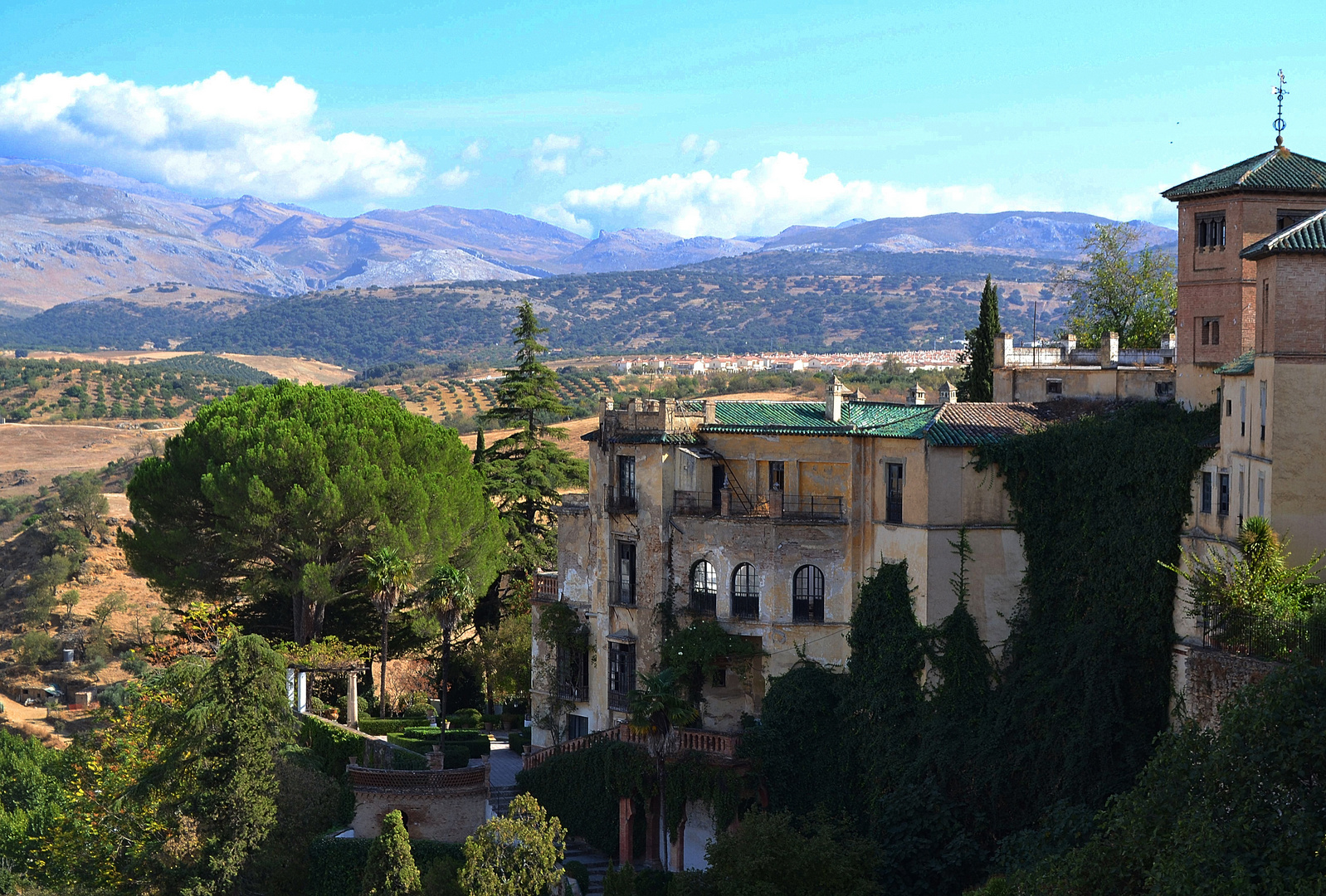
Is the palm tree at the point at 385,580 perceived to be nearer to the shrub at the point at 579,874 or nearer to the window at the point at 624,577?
the window at the point at 624,577

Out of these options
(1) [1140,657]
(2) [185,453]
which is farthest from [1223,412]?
(2) [185,453]

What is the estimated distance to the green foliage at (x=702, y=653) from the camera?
4372cm

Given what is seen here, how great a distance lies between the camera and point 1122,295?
6469 centimetres

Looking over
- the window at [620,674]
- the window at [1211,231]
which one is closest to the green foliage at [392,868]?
the window at [620,674]

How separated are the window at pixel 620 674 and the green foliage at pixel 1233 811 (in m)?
21.5

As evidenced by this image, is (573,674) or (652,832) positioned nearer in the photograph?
(652,832)

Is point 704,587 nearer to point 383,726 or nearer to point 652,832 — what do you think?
point 652,832

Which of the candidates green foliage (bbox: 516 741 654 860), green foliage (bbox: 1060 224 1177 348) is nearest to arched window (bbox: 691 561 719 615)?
green foliage (bbox: 516 741 654 860)

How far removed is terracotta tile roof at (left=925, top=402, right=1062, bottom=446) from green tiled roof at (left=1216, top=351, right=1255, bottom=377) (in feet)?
19.8

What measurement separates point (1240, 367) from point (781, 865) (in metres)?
16.4

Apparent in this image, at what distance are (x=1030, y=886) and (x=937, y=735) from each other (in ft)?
38.9

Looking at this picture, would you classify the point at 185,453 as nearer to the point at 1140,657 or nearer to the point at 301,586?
the point at 301,586

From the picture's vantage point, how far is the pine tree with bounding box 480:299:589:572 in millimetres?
60781

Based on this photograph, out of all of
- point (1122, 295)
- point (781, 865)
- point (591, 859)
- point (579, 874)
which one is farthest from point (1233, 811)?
point (1122, 295)
